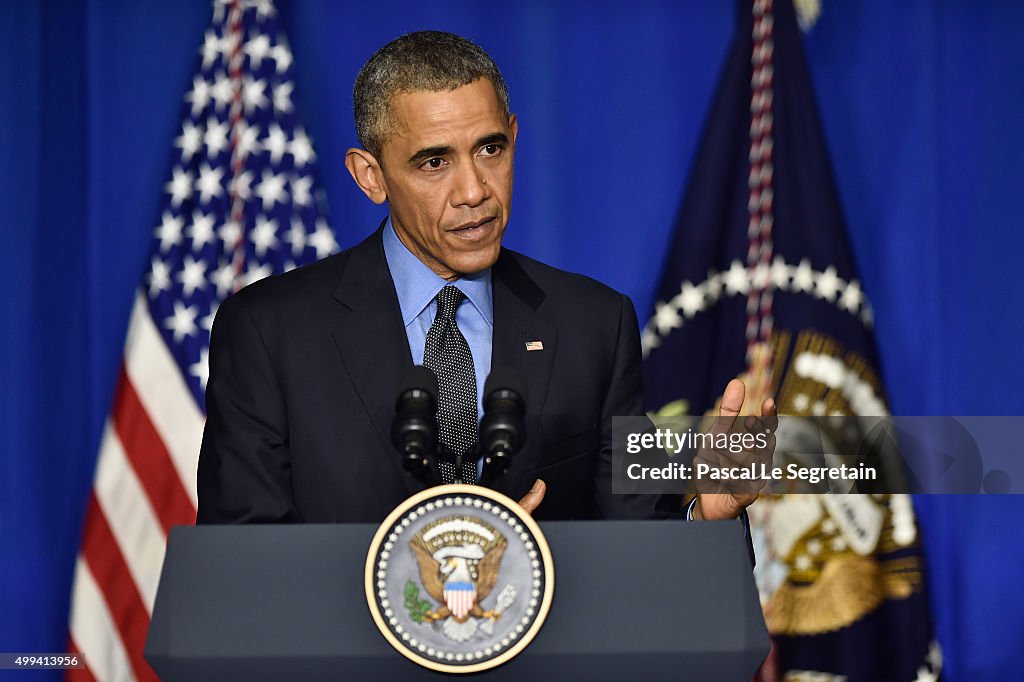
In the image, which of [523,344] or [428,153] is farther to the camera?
[523,344]

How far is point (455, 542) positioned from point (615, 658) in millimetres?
231

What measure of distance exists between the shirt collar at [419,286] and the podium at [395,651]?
0.75 meters

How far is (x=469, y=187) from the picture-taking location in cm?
207

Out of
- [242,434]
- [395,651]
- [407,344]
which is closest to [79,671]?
[242,434]

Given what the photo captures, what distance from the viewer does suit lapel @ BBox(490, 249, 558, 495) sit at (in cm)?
212

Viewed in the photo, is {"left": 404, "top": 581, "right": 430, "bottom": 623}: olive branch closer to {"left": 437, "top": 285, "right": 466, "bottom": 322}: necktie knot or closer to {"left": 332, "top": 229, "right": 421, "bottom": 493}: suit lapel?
{"left": 332, "top": 229, "right": 421, "bottom": 493}: suit lapel

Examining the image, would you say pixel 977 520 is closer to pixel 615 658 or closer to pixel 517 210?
pixel 517 210

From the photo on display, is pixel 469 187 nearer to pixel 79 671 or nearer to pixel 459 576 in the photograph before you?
pixel 459 576

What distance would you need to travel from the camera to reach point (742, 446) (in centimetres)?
177

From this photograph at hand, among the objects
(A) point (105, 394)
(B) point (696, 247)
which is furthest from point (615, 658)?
(A) point (105, 394)

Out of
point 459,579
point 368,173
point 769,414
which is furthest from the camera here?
point 368,173

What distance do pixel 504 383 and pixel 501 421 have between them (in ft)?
0.22

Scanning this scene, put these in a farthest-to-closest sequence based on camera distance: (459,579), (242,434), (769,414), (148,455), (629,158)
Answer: (629,158), (148,455), (242,434), (769,414), (459,579)

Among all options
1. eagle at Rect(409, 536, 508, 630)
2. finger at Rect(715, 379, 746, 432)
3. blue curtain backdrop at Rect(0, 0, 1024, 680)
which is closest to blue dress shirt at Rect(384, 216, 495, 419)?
finger at Rect(715, 379, 746, 432)
